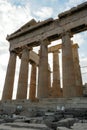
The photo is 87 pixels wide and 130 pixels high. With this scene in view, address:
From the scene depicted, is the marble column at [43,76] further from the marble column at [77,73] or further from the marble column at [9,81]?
the marble column at [9,81]

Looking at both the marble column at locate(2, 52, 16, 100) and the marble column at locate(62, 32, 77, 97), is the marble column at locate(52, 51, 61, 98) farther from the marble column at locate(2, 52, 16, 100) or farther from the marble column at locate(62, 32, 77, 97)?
the marble column at locate(62, 32, 77, 97)

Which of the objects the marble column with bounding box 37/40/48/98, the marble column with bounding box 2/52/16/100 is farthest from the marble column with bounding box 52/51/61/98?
the marble column with bounding box 2/52/16/100

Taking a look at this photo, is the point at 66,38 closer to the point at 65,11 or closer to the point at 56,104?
the point at 65,11

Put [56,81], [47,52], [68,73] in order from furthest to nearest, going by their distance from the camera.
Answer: [56,81] < [47,52] < [68,73]

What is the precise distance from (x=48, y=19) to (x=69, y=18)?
3.37 meters

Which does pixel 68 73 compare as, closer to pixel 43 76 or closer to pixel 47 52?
pixel 43 76

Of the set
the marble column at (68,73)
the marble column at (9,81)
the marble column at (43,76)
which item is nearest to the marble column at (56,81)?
the marble column at (43,76)

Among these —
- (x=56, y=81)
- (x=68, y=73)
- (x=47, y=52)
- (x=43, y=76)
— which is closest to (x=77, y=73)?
(x=56, y=81)

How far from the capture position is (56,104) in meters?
18.4

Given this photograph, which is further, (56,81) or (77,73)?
(56,81)

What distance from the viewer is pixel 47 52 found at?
2514cm

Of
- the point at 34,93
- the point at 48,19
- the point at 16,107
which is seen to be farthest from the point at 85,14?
the point at 34,93

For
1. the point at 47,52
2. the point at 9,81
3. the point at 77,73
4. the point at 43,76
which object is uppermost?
the point at 47,52

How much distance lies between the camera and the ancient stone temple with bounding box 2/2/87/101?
21.3 meters
